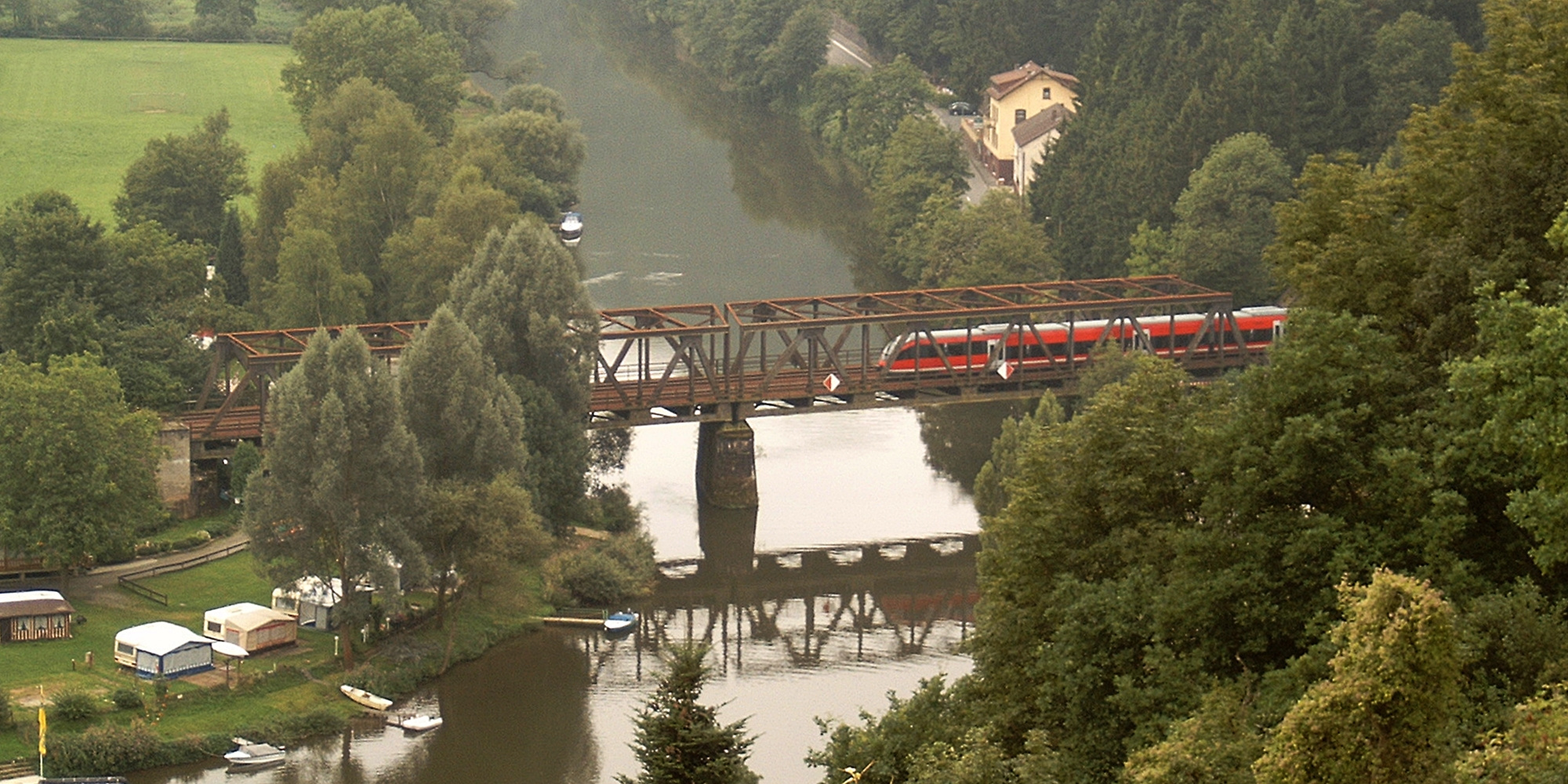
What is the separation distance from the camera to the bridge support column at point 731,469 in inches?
2889

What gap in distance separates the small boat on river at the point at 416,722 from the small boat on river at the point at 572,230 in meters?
53.5

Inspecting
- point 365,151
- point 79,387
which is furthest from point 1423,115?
point 365,151

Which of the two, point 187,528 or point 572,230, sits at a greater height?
point 572,230

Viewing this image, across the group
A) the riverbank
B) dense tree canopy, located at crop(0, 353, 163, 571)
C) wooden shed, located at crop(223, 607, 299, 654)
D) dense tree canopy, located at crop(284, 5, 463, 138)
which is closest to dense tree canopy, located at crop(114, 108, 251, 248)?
dense tree canopy, located at crop(284, 5, 463, 138)

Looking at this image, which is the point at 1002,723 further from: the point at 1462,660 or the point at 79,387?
the point at 79,387

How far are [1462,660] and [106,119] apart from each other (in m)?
114

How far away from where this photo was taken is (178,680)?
180ft

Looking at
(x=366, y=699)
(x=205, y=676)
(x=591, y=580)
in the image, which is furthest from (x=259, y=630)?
(x=591, y=580)

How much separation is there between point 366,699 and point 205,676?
155 inches

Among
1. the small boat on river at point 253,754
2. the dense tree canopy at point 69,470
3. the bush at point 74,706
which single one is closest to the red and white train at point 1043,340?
the dense tree canopy at point 69,470

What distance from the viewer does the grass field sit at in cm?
11631

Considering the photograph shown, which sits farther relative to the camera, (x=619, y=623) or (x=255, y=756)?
(x=619, y=623)

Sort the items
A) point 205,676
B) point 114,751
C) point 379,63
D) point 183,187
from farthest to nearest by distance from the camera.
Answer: point 379,63 < point 183,187 < point 205,676 < point 114,751

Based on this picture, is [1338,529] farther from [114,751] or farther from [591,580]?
[591,580]
